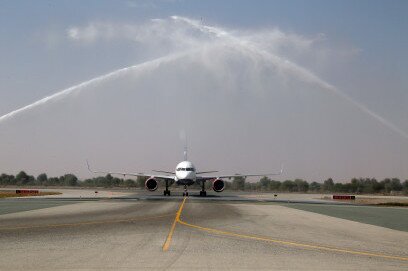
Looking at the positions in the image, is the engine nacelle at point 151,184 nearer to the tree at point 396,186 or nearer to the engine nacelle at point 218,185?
the engine nacelle at point 218,185

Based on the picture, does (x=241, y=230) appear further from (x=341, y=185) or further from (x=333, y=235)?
(x=341, y=185)

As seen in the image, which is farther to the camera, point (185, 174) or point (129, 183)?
point (129, 183)

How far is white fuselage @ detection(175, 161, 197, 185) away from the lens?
191 ft

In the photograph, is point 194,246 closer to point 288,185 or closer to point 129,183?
point 288,185

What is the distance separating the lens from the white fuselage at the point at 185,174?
191ft

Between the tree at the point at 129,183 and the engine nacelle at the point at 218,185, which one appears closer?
the engine nacelle at the point at 218,185

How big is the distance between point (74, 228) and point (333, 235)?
9826mm

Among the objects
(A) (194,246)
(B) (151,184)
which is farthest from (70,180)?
(A) (194,246)

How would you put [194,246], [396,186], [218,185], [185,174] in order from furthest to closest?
[396,186] → [218,185] → [185,174] → [194,246]

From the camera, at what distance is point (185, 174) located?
58250 millimetres

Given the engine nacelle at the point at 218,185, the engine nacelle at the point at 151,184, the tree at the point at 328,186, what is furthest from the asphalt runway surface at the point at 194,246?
the tree at the point at 328,186

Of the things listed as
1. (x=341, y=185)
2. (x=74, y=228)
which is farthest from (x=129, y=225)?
(x=341, y=185)

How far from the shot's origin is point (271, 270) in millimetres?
10438

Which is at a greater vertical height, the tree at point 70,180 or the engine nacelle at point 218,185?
the tree at point 70,180
